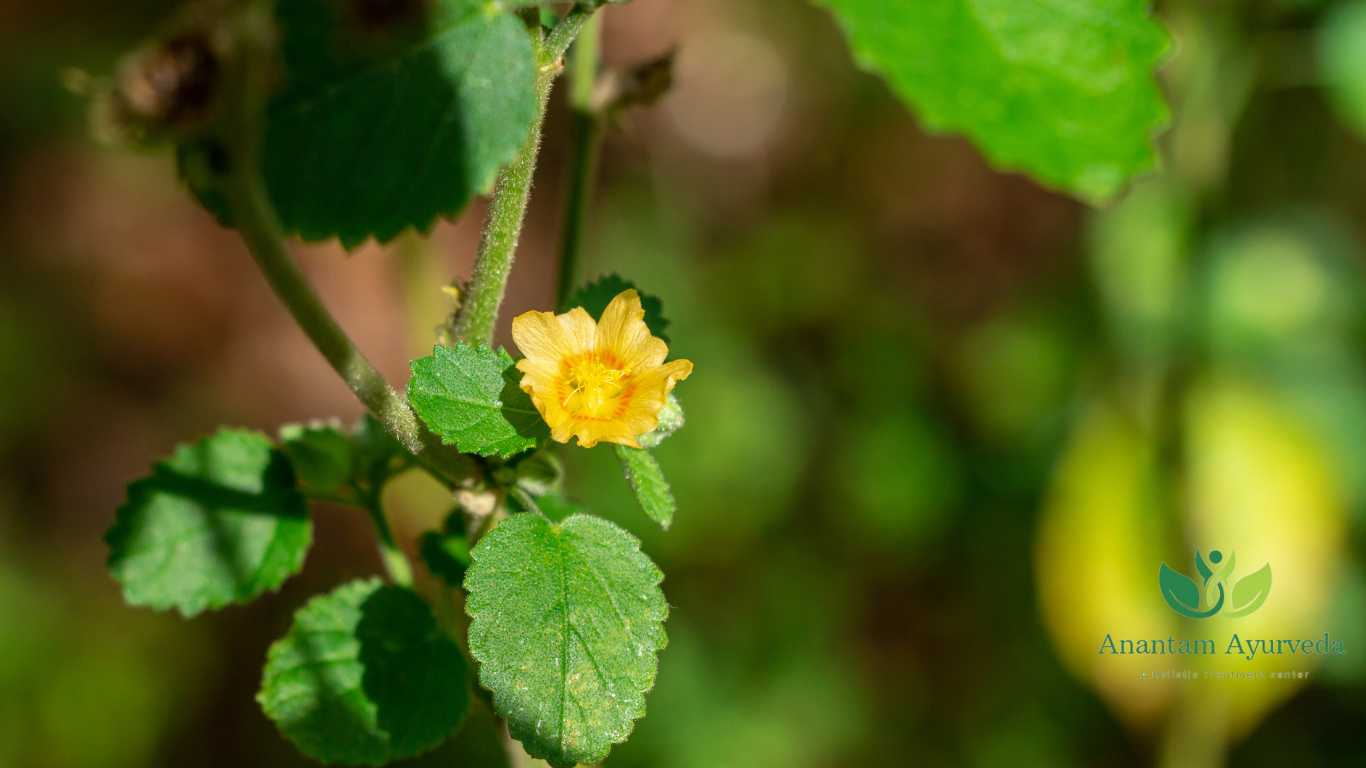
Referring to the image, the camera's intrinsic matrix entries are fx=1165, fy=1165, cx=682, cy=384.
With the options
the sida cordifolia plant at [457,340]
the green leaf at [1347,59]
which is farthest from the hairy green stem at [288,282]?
the green leaf at [1347,59]

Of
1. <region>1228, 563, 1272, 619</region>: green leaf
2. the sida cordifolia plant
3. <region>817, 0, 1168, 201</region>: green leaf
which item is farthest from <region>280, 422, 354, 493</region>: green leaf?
<region>1228, 563, 1272, 619</region>: green leaf

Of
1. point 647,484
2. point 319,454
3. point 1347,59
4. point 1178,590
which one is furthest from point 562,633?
point 1347,59

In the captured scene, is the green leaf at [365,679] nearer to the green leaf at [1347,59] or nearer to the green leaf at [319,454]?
the green leaf at [319,454]

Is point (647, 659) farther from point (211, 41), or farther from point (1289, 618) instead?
point (1289, 618)
